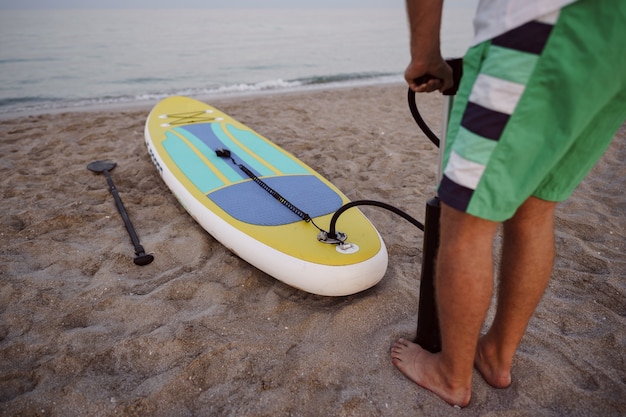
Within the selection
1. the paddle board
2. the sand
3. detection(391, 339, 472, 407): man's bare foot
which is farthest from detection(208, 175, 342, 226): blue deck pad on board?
detection(391, 339, 472, 407): man's bare foot

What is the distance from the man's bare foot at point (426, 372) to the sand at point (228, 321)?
0.04m

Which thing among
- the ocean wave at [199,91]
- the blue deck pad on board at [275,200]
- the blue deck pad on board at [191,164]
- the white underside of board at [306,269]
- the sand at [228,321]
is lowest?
the ocean wave at [199,91]

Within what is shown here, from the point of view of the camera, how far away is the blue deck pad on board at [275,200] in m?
2.17

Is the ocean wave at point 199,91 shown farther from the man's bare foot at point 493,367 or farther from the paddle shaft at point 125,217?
the man's bare foot at point 493,367

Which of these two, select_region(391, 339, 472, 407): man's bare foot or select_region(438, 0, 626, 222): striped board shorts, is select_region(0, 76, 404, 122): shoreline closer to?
select_region(391, 339, 472, 407): man's bare foot

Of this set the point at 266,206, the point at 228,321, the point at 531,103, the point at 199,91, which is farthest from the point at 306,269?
the point at 199,91

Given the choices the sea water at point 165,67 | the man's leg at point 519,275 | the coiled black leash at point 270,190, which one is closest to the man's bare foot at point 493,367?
the man's leg at point 519,275

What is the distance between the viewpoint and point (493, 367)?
4.65ft

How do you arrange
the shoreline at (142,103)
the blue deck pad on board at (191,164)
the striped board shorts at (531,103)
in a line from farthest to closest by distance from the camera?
the shoreline at (142,103) → the blue deck pad on board at (191,164) → the striped board shorts at (531,103)

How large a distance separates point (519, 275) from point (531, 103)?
602mm

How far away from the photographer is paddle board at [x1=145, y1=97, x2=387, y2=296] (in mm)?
1825

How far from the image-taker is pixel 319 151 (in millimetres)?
3773

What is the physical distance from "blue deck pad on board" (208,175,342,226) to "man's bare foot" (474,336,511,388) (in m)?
1.06

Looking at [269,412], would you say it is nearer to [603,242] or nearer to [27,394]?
[27,394]
